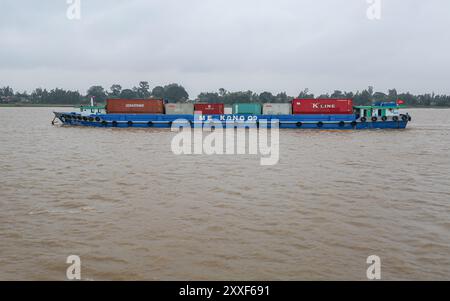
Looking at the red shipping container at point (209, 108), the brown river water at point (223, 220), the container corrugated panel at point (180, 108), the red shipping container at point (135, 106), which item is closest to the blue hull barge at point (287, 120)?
the container corrugated panel at point (180, 108)

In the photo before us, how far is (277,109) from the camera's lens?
4238 cm

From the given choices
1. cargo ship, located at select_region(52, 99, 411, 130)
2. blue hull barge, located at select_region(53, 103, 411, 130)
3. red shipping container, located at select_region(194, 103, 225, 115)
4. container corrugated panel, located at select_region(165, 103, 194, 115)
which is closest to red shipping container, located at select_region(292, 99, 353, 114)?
cargo ship, located at select_region(52, 99, 411, 130)

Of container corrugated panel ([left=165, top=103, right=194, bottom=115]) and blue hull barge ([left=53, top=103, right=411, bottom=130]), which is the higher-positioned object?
container corrugated panel ([left=165, top=103, right=194, bottom=115])

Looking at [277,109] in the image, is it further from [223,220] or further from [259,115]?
[223,220]

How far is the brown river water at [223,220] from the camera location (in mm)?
7383

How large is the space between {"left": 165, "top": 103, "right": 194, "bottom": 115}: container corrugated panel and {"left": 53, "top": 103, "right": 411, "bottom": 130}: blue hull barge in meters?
0.81

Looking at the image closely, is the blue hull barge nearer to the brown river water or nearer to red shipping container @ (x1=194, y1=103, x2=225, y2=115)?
red shipping container @ (x1=194, y1=103, x2=225, y2=115)

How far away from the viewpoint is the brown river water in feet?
24.2

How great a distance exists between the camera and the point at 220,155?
22.7 meters

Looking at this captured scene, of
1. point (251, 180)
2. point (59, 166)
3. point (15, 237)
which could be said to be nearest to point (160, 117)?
point (59, 166)

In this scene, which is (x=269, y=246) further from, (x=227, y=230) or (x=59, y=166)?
(x=59, y=166)

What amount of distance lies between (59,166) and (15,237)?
1035 cm

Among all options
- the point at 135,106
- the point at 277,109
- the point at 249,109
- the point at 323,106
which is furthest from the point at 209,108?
the point at 323,106

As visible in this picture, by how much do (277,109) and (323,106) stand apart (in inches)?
199
